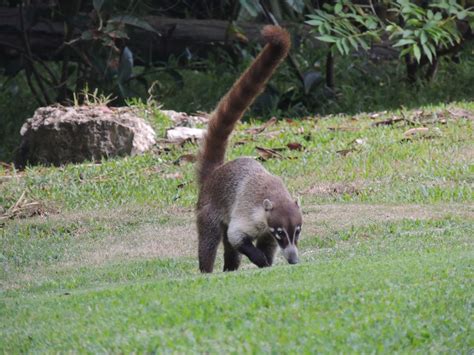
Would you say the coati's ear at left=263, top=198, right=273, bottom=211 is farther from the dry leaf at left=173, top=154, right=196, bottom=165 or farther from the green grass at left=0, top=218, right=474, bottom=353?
the dry leaf at left=173, top=154, right=196, bottom=165

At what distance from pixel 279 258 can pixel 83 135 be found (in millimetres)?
4550

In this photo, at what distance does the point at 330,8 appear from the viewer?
552 inches

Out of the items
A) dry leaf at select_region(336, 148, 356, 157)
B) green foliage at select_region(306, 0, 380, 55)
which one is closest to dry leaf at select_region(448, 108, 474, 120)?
green foliage at select_region(306, 0, 380, 55)

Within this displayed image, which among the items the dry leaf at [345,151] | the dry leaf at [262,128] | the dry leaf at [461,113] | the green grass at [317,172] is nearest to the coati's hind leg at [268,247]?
the green grass at [317,172]

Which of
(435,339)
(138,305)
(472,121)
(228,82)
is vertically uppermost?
(435,339)

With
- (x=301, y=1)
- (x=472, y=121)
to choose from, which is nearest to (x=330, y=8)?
(x=301, y=1)

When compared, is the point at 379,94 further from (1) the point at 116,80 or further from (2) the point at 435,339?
(2) the point at 435,339

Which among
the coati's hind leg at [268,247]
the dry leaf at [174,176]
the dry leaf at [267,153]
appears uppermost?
the coati's hind leg at [268,247]

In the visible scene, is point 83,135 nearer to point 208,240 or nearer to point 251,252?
point 208,240

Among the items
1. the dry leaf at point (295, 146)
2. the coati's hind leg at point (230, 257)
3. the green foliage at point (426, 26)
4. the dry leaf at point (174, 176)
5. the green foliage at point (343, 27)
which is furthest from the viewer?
the green foliage at point (343, 27)

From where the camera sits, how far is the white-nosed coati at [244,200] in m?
7.08

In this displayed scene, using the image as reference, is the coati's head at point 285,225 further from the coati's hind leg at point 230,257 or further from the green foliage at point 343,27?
the green foliage at point 343,27

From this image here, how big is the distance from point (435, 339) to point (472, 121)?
805 centimetres

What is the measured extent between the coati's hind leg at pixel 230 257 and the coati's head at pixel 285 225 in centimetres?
64
